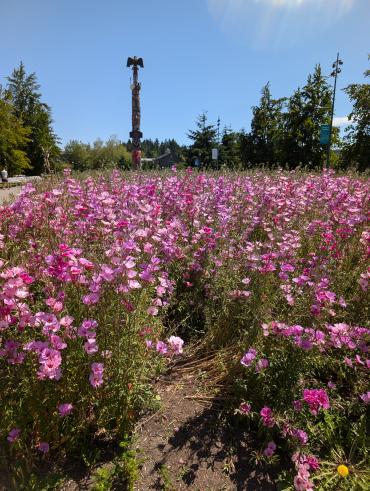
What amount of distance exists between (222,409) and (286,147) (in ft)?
78.5

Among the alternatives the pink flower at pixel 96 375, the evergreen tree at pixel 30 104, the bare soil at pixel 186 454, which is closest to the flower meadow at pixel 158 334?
the pink flower at pixel 96 375

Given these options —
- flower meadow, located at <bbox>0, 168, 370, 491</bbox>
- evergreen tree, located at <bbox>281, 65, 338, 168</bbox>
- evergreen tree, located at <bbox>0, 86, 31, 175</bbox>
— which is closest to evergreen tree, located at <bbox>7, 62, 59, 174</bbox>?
evergreen tree, located at <bbox>0, 86, 31, 175</bbox>

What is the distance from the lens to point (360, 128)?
21.8 meters

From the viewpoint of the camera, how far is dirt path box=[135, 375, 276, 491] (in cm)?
198

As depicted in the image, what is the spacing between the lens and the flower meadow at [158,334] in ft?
6.19

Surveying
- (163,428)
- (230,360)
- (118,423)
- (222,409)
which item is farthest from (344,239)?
(118,423)

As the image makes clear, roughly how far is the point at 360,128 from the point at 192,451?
2378 cm

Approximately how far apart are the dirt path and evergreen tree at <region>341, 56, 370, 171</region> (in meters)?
21.2

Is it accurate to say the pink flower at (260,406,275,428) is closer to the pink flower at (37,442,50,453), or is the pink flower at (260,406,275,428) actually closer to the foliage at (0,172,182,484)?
the foliage at (0,172,182,484)

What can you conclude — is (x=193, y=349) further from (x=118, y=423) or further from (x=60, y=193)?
(x=60, y=193)

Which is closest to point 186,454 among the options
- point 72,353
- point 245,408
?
point 245,408

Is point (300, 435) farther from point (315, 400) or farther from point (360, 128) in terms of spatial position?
point (360, 128)

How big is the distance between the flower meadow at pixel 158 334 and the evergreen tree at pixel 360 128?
801 inches

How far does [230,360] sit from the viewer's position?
2.68 meters
